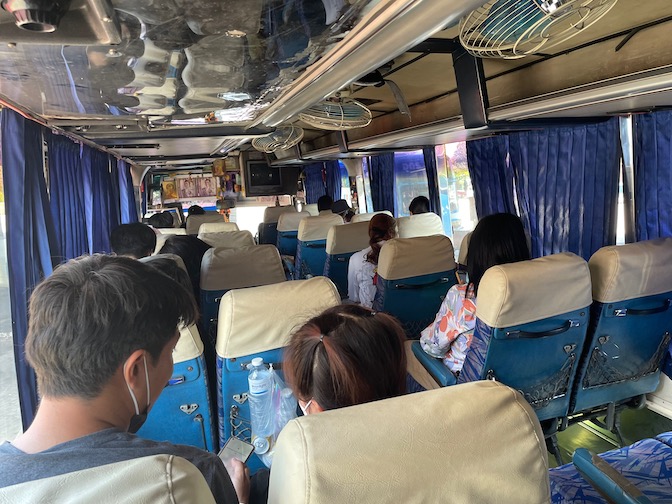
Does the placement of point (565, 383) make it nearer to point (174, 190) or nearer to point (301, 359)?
point (301, 359)

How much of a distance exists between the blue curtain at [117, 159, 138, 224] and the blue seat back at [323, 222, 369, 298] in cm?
386

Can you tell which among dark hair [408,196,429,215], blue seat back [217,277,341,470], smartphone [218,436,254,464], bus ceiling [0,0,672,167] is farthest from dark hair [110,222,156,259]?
dark hair [408,196,429,215]

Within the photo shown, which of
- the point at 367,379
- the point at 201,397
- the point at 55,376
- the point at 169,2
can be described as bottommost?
the point at 201,397

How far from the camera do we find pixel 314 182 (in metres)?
11.6

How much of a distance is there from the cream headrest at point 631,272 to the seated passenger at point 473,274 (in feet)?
1.34

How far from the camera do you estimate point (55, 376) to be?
0.98 metres

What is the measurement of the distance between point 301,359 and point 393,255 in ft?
6.62

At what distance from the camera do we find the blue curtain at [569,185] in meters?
3.53

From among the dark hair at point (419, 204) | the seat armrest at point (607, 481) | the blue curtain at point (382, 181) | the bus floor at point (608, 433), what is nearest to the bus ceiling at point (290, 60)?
the seat armrest at point (607, 481)

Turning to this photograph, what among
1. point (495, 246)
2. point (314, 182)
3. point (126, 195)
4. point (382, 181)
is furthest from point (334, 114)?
point (314, 182)

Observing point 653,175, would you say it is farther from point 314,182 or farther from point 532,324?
point 314,182

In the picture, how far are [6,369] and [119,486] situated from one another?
2.19 metres

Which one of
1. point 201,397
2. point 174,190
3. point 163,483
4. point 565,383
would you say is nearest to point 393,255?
point 565,383

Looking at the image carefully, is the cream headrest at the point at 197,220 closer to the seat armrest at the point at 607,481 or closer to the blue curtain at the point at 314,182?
the blue curtain at the point at 314,182
